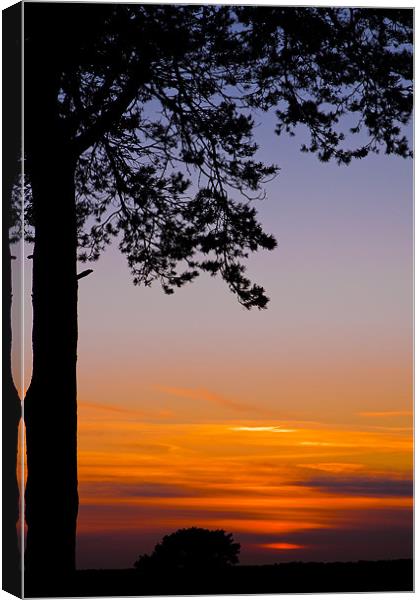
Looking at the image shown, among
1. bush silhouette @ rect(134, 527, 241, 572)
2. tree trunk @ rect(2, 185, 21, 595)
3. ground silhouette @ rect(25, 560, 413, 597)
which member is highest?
tree trunk @ rect(2, 185, 21, 595)

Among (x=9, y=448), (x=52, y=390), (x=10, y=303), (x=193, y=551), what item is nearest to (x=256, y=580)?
(x=193, y=551)

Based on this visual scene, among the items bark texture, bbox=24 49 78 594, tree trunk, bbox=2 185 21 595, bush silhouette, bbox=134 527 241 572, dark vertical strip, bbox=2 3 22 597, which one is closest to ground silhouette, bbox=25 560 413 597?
bush silhouette, bbox=134 527 241 572

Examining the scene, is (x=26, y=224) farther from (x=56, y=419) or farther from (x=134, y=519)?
(x=134, y=519)

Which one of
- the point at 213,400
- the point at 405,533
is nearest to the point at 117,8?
the point at 213,400

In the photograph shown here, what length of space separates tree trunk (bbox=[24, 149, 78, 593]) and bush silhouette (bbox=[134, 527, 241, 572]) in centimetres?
Answer: 49

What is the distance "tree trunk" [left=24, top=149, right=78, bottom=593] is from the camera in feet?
25.7

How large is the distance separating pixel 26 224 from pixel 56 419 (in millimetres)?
1321

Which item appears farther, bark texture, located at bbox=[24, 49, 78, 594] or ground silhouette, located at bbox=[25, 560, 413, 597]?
bark texture, located at bbox=[24, 49, 78, 594]

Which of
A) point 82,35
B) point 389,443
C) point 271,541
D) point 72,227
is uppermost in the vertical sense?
point 82,35

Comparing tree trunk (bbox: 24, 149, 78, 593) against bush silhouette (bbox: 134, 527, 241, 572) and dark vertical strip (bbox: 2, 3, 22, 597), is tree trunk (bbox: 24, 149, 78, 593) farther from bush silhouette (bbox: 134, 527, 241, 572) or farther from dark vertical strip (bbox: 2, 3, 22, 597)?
dark vertical strip (bbox: 2, 3, 22, 597)

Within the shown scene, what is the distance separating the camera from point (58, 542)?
7.84 meters

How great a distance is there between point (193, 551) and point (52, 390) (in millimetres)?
1270

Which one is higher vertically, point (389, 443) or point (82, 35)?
point (82, 35)

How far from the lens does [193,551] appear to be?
7.98 meters
